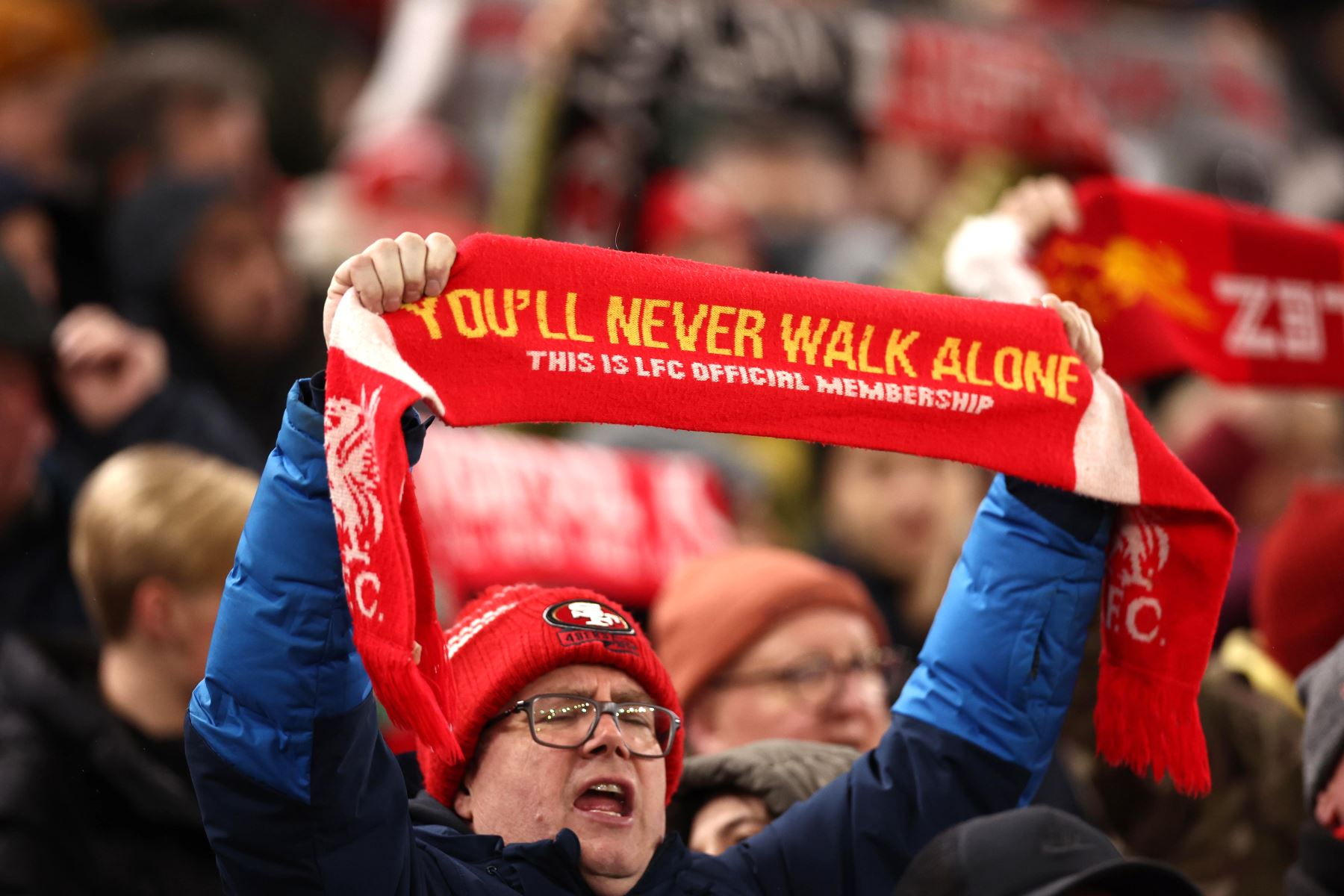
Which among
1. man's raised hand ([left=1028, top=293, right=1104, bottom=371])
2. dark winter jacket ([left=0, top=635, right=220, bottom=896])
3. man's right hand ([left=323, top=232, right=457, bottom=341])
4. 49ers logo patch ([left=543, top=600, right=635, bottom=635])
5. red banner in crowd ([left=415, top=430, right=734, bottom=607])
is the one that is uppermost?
man's right hand ([left=323, top=232, right=457, bottom=341])

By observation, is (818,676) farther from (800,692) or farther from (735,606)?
(735,606)

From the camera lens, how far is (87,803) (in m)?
3.42

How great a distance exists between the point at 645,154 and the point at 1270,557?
252 centimetres

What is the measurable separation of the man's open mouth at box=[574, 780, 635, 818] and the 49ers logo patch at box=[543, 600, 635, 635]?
24 centimetres

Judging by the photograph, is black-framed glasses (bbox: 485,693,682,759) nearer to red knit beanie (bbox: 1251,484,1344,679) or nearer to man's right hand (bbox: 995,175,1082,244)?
man's right hand (bbox: 995,175,1082,244)

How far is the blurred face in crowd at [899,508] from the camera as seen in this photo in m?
5.46

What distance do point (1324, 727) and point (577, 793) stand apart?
49.4 inches

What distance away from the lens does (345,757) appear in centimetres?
239

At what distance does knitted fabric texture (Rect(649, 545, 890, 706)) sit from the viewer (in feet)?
12.7

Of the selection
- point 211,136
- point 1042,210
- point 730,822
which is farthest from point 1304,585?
point 211,136

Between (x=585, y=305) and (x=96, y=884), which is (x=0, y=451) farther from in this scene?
(x=585, y=305)

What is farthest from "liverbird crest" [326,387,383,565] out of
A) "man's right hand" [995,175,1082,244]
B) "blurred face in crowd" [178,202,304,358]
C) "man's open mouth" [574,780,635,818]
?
"blurred face in crowd" [178,202,304,358]

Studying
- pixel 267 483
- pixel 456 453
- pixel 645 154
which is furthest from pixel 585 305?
pixel 645 154

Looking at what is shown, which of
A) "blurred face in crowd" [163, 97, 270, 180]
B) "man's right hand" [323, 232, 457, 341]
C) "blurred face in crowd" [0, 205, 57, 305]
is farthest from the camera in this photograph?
"blurred face in crowd" [163, 97, 270, 180]
